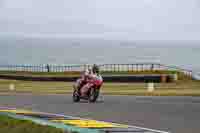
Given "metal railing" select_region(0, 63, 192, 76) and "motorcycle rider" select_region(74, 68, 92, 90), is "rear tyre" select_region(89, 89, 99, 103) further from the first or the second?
"metal railing" select_region(0, 63, 192, 76)

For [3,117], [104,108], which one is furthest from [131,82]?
[3,117]

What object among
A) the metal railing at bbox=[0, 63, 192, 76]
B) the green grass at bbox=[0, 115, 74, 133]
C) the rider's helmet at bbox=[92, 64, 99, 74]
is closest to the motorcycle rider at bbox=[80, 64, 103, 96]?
the rider's helmet at bbox=[92, 64, 99, 74]

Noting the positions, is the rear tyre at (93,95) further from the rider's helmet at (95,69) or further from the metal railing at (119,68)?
the metal railing at (119,68)

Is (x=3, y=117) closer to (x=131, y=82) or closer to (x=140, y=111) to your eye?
(x=140, y=111)

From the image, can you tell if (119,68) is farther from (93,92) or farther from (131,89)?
(93,92)

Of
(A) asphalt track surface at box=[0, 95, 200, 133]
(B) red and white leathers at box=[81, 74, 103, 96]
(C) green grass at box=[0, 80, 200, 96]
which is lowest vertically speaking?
(C) green grass at box=[0, 80, 200, 96]

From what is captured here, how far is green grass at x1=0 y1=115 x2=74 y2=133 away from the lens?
1365 cm

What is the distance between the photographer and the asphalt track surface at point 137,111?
14.8 metres

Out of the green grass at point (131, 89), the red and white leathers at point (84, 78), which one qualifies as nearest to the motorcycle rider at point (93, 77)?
the red and white leathers at point (84, 78)

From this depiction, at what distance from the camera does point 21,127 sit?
569 inches

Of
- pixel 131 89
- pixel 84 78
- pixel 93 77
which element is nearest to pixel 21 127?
pixel 93 77

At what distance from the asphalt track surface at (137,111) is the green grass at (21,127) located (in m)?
2.27

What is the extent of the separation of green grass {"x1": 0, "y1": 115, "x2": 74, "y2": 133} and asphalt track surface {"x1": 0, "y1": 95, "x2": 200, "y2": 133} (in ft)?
7.45

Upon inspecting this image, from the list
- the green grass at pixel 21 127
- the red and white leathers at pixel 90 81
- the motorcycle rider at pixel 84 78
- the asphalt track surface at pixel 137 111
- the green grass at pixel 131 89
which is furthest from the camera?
the green grass at pixel 131 89
